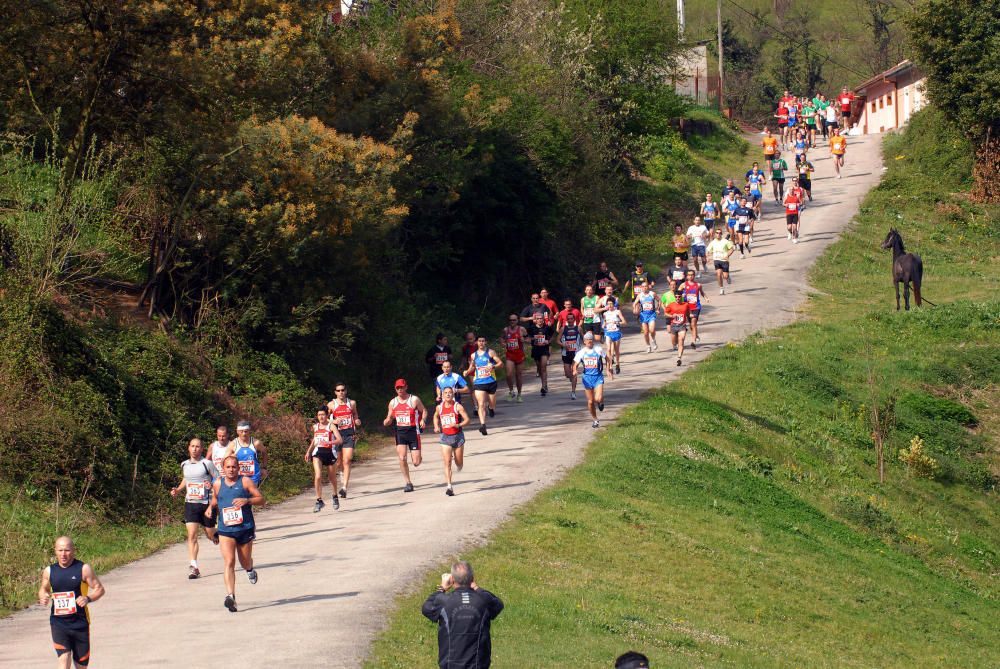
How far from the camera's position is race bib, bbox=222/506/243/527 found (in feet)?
50.0

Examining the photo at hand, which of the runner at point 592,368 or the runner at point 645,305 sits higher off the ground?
the runner at point 645,305

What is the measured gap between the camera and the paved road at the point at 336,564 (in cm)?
1377

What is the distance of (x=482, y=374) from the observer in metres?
26.1

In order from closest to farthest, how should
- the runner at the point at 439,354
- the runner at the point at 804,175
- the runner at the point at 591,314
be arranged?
the runner at the point at 439,354 < the runner at the point at 591,314 < the runner at the point at 804,175

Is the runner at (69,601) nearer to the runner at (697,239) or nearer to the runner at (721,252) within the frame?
the runner at (721,252)

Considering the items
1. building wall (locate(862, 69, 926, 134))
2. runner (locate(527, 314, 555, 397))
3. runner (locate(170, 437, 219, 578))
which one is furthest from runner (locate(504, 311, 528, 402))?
building wall (locate(862, 69, 926, 134))

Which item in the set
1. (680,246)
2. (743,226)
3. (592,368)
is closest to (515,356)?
(592,368)

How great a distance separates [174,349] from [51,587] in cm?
1247

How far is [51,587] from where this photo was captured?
41.8 feet

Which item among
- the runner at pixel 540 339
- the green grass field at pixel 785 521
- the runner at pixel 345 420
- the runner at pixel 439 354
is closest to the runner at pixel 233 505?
the green grass field at pixel 785 521

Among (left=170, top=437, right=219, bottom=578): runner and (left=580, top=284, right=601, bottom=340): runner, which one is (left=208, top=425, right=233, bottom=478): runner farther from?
(left=580, top=284, right=601, bottom=340): runner

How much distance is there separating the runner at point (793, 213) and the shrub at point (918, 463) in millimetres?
17313

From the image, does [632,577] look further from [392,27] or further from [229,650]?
[392,27]

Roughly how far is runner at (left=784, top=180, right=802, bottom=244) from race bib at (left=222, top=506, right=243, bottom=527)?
33.7 metres
